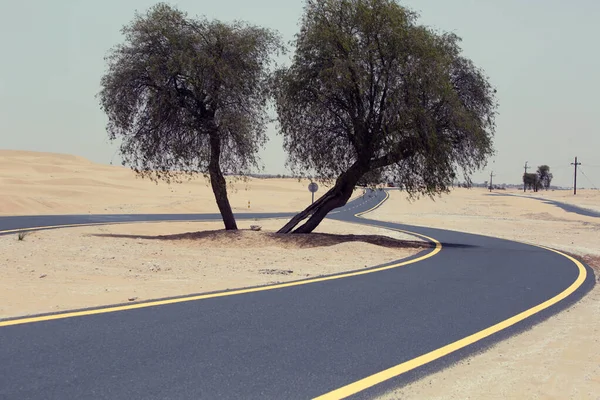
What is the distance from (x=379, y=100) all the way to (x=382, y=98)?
379 mm

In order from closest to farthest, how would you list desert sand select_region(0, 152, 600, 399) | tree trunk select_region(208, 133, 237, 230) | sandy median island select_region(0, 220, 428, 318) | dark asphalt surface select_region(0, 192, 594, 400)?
dark asphalt surface select_region(0, 192, 594, 400)
desert sand select_region(0, 152, 600, 399)
sandy median island select_region(0, 220, 428, 318)
tree trunk select_region(208, 133, 237, 230)

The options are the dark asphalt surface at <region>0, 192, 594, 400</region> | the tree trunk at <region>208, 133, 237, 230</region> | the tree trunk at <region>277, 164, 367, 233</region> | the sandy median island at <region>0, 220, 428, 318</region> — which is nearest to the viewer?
the dark asphalt surface at <region>0, 192, 594, 400</region>

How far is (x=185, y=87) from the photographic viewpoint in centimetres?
2384

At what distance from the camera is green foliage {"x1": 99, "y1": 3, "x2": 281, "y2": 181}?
23.0 m

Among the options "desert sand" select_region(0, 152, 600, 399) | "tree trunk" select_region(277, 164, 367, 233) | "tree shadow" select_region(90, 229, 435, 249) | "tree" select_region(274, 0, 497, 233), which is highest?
"tree" select_region(274, 0, 497, 233)

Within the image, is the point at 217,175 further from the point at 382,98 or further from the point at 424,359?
the point at 424,359

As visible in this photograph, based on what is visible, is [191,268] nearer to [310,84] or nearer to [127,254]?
[127,254]

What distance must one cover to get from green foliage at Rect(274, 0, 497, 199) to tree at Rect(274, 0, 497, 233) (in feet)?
0.12

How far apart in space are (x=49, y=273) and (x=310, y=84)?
1261cm

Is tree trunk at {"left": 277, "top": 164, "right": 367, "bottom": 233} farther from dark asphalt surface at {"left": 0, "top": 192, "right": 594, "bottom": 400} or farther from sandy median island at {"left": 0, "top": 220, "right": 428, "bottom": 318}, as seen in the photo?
dark asphalt surface at {"left": 0, "top": 192, "right": 594, "bottom": 400}

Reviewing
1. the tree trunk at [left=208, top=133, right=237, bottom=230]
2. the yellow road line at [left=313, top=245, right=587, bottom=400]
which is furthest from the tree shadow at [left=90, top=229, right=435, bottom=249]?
the yellow road line at [left=313, top=245, right=587, bottom=400]

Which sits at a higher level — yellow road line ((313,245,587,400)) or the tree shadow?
yellow road line ((313,245,587,400))

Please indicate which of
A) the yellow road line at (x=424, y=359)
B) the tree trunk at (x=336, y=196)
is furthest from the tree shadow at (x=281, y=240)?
the yellow road line at (x=424, y=359)

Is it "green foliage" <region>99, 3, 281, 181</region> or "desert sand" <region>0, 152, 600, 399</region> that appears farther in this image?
"green foliage" <region>99, 3, 281, 181</region>
